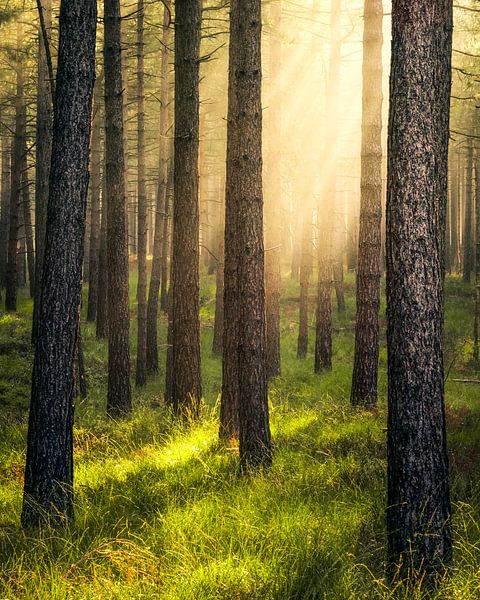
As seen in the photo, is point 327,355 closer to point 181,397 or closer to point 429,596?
point 181,397

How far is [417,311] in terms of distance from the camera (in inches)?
162

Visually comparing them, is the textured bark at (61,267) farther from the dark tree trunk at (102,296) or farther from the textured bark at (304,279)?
the dark tree trunk at (102,296)

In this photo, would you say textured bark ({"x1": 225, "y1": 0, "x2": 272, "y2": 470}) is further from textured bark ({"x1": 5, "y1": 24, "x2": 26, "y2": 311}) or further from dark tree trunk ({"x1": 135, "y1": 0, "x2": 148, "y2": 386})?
textured bark ({"x1": 5, "y1": 24, "x2": 26, "y2": 311})

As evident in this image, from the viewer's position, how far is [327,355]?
15.7 metres

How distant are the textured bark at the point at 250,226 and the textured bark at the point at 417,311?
2886 mm

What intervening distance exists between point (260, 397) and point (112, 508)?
2096 mm

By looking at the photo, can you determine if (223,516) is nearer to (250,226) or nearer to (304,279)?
(250,226)

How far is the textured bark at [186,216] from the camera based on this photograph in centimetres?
925

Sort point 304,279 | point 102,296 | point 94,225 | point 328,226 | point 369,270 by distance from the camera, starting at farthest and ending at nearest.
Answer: point 94,225
point 102,296
point 304,279
point 328,226
point 369,270

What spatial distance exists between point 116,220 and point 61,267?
625cm

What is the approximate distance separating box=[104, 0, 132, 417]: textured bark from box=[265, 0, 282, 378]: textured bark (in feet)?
14.3

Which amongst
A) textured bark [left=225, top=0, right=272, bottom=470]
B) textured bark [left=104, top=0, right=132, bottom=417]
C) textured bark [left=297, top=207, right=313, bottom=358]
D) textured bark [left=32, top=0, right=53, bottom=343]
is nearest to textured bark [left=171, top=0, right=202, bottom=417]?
textured bark [left=104, top=0, right=132, bottom=417]

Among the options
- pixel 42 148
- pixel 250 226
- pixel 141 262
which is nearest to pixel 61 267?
pixel 250 226

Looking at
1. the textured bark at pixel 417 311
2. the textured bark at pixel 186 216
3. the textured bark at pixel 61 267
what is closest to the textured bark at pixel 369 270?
the textured bark at pixel 186 216
